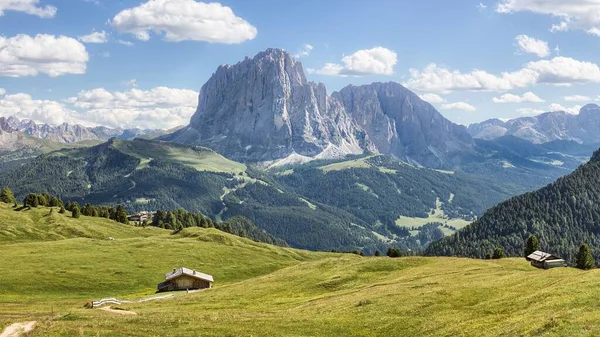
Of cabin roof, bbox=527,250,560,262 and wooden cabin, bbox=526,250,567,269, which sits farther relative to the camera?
cabin roof, bbox=527,250,560,262

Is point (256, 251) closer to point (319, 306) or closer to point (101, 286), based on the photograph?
point (101, 286)

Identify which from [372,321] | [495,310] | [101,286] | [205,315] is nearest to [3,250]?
[101,286]

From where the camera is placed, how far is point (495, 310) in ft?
181

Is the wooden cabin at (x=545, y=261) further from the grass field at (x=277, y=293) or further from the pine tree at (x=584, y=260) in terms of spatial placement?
the pine tree at (x=584, y=260)

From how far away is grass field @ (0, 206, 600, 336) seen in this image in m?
50.0

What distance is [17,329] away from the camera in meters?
48.2

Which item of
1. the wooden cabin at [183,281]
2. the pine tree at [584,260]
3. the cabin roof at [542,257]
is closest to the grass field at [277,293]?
the cabin roof at [542,257]

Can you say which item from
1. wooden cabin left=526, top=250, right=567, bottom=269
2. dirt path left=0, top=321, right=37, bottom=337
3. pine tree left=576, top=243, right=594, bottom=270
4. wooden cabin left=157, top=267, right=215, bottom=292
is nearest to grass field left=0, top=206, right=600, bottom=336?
dirt path left=0, top=321, right=37, bottom=337

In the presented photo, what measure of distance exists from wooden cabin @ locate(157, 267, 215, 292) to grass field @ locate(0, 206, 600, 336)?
4774mm

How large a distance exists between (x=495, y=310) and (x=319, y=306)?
78.6 feet

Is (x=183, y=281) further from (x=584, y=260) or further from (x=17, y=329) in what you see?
(x=584, y=260)

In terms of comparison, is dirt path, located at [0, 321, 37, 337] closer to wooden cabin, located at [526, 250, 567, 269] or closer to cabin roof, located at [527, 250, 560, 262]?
wooden cabin, located at [526, 250, 567, 269]

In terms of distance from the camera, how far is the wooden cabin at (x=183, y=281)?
385 feet

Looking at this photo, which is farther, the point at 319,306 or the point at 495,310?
the point at 319,306
